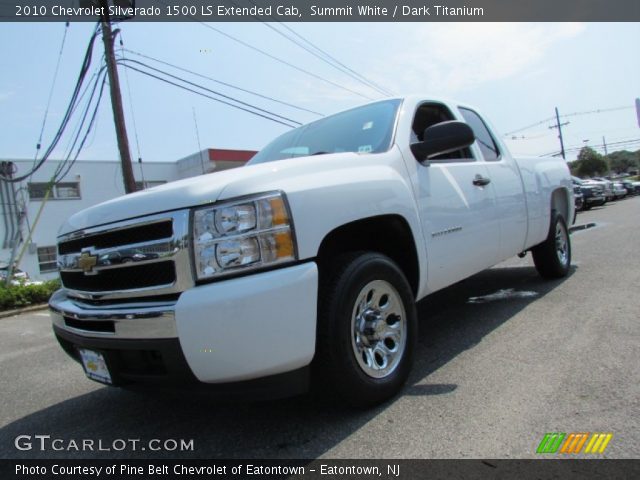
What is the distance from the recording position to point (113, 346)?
231 centimetres

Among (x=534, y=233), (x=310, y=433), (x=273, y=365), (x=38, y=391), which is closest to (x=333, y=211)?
(x=273, y=365)

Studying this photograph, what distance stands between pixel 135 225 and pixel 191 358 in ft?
2.27

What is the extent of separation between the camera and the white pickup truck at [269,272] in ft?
6.93

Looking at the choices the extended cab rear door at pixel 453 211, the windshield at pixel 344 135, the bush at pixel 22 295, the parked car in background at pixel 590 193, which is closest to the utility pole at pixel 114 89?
the bush at pixel 22 295

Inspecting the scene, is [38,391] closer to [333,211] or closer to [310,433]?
[310,433]

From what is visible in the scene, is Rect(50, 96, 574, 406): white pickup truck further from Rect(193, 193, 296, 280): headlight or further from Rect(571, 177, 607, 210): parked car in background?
Rect(571, 177, 607, 210): parked car in background

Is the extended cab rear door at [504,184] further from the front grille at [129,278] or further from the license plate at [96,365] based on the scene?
the license plate at [96,365]

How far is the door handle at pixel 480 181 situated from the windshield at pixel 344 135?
0.87 meters

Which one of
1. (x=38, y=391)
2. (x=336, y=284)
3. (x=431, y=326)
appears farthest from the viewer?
(x=431, y=326)

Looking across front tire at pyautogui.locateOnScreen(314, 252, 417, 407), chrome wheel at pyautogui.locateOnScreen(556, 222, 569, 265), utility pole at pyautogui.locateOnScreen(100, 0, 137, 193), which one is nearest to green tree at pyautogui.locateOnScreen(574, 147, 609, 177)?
utility pole at pyautogui.locateOnScreen(100, 0, 137, 193)

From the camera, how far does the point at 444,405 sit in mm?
2688

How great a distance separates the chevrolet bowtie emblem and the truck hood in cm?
16

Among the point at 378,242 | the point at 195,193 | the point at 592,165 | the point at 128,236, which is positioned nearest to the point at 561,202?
the point at 378,242

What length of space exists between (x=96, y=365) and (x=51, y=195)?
83.9 ft
